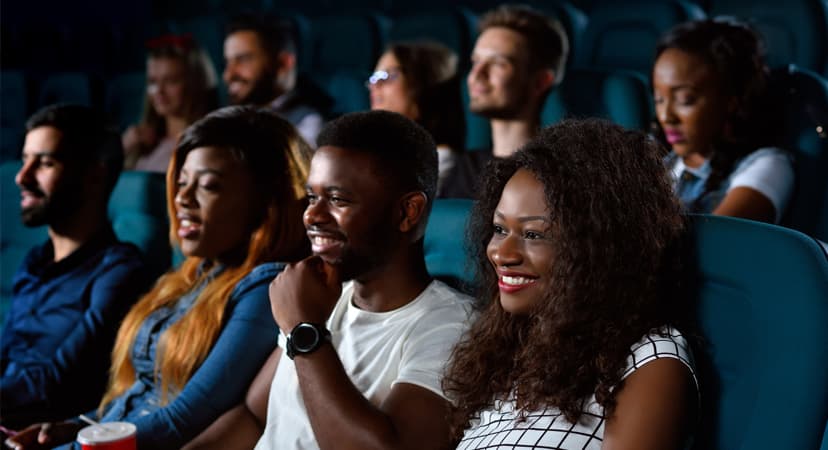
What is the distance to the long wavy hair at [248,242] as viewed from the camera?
145 cm

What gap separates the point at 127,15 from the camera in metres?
5.34

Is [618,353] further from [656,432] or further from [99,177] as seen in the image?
[99,177]

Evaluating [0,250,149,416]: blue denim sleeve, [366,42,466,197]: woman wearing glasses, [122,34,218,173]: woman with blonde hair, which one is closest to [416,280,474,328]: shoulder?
[0,250,149,416]: blue denim sleeve

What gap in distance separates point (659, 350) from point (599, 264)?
113 millimetres

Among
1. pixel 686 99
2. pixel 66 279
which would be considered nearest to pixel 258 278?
pixel 66 279

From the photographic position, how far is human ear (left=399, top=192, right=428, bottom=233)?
124 cm

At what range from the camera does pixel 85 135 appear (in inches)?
77.3

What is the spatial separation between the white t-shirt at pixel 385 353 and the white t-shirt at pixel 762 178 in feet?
2.37

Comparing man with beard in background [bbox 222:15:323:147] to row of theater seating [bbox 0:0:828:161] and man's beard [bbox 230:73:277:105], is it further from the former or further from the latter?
row of theater seating [bbox 0:0:828:161]

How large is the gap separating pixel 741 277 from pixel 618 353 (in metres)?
0.16

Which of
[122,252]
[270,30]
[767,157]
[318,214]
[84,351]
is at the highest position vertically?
[270,30]

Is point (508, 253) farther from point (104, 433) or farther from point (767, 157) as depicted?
point (767, 157)

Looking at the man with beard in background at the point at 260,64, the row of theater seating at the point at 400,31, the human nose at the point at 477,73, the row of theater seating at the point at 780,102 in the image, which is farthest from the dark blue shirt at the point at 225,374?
the row of theater seating at the point at 400,31

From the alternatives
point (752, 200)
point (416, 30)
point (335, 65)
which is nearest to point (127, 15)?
point (335, 65)
